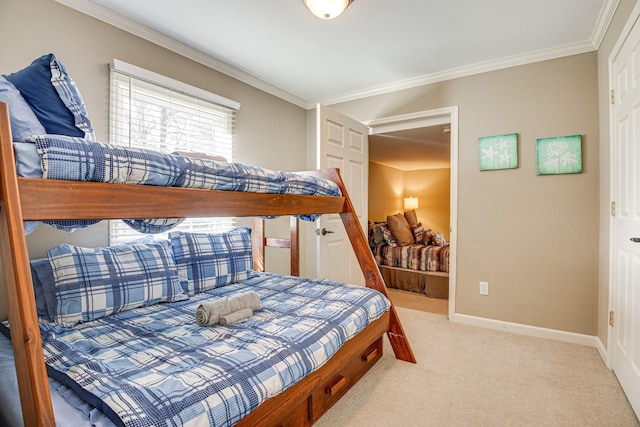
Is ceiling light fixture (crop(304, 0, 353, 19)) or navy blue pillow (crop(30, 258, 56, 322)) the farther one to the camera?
ceiling light fixture (crop(304, 0, 353, 19))

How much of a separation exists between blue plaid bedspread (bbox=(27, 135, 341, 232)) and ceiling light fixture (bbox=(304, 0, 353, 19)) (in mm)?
1111

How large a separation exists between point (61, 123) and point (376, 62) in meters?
2.43

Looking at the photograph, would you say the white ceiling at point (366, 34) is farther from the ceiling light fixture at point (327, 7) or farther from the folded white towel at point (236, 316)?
the folded white towel at point (236, 316)

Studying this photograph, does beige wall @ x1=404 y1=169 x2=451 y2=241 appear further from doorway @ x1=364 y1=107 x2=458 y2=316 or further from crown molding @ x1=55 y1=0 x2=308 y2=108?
crown molding @ x1=55 y1=0 x2=308 y2=108

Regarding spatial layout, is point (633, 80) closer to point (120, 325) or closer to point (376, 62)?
point (376, 62)

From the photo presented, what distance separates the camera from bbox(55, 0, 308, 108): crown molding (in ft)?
6.66

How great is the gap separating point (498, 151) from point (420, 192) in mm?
4954

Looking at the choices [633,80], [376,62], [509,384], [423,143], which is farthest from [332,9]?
[423,143]

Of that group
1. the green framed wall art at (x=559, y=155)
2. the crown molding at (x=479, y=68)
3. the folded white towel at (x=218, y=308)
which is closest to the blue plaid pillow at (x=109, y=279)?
the folded white towel at (x=218, y=308)

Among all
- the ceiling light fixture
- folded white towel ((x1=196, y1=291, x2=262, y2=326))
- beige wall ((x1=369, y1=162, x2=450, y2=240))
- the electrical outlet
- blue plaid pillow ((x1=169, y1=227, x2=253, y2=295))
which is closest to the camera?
folded white towel ((x1=196, y1=291, x2=262, y2=326))

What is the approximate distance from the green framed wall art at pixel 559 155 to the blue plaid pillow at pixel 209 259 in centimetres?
253

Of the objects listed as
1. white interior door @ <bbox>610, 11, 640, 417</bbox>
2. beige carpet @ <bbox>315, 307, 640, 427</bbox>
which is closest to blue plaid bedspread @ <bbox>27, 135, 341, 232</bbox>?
beige carpet @ <bbox>315, 307, 640, 427</bbox>

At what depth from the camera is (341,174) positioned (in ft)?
10.5

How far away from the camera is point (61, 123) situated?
125cm
